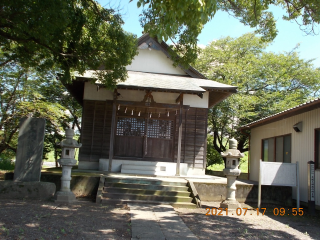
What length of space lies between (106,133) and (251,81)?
38.5 ft

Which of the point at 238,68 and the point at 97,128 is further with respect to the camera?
the point at 238,68

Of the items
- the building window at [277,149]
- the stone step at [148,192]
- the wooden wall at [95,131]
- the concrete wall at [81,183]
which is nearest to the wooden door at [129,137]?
the wooden wall at [95,131]

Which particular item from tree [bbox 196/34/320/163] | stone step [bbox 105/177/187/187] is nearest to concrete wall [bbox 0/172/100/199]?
stone step [bbox 105/177/187/187]

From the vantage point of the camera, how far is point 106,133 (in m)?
12.5

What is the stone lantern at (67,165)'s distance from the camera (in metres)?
8.08

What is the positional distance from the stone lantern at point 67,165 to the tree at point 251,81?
1185cm

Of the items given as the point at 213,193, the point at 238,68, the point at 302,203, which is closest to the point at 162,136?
the point at 213,193

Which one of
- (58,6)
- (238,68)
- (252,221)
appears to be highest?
(238,68)

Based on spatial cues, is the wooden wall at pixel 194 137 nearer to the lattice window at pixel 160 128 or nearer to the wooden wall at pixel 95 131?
the lattice window at pixel 160 128

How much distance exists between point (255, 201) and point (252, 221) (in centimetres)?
316

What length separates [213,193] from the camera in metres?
9.85

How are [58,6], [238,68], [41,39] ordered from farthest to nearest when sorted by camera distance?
[238,68] → [41,39] → [58,6]

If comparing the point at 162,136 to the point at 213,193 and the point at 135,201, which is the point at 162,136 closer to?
the point at 213,193

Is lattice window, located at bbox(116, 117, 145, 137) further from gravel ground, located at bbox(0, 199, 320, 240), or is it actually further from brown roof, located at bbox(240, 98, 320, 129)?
brown roof, located at bbox(240, 98, 320, 129)
